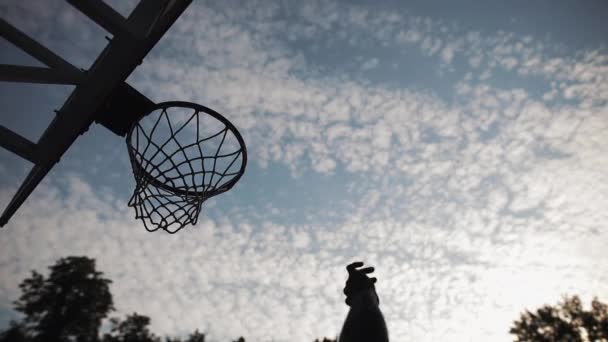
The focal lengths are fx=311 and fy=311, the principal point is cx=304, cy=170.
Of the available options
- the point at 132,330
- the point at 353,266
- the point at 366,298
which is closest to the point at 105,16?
the point at 353,266

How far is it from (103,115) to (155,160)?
611mm

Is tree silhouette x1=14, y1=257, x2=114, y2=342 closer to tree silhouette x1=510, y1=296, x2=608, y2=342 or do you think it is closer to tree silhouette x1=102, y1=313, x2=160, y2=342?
tree silhouette x1=102, y1=313, x2=160, y2=342

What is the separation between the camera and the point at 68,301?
67.5 feet

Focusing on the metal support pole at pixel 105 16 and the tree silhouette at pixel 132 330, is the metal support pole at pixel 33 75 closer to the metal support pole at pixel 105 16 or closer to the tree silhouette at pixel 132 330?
the metal support pole at pixel 105 16

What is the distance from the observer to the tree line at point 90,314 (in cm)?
1989

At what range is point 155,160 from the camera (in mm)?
3105

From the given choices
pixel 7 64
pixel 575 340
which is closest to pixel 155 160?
pixel 7 64

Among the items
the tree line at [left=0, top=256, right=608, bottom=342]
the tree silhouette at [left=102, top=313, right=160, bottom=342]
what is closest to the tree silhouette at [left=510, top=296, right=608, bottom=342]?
the tree line at [left=0, top=256, right=608, bottom=342]

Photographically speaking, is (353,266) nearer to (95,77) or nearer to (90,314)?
(95,77)

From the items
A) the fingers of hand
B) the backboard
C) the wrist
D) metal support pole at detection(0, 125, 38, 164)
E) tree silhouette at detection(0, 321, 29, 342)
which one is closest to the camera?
the wrist

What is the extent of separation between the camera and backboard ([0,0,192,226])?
2180mm

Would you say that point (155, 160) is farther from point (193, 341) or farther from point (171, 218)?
point (193, 341)

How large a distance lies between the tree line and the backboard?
22.7 metres

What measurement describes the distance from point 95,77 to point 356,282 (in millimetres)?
2455
